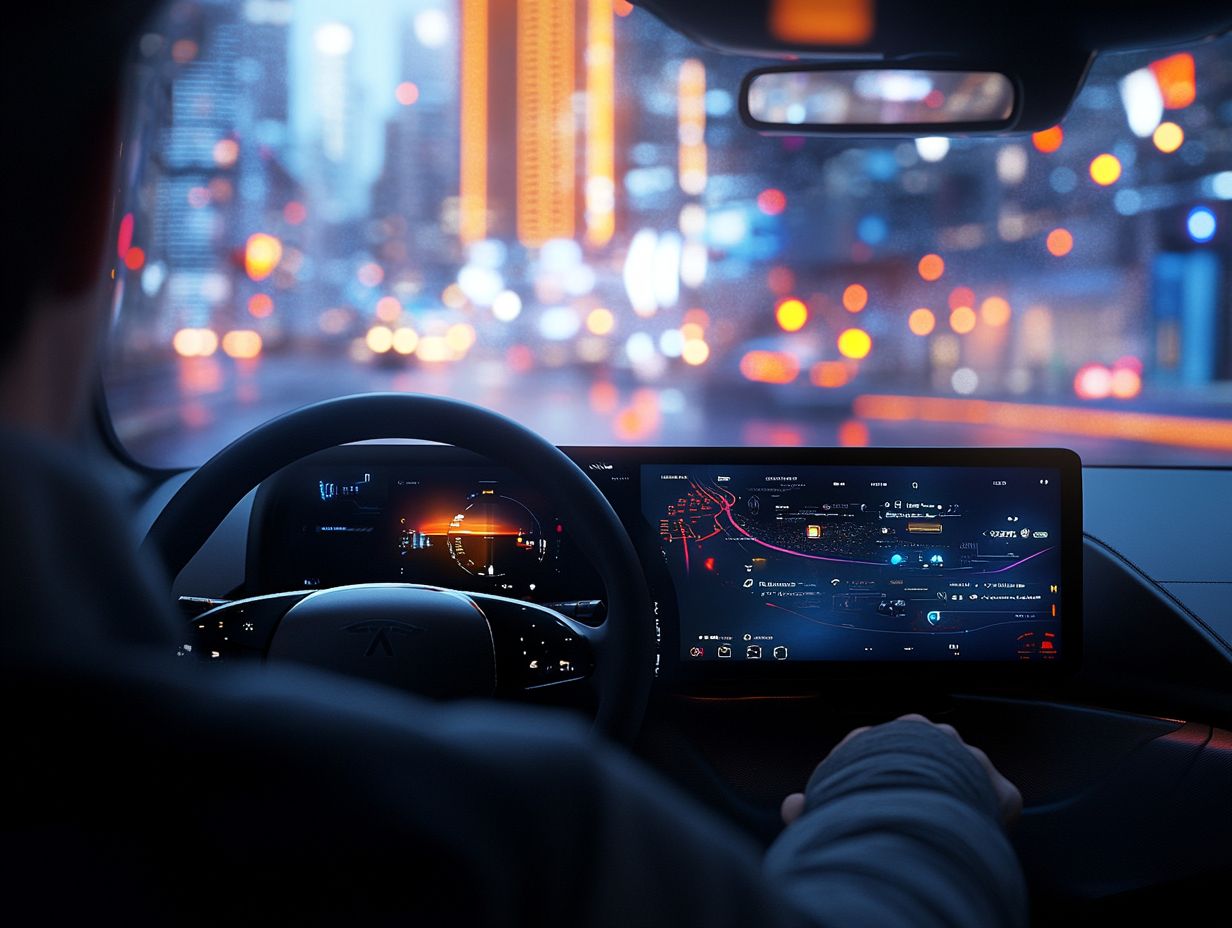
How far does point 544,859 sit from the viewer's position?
0.62 meters

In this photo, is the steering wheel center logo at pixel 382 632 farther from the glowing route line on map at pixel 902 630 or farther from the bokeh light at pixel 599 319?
the bokeh light at pixel 599 319

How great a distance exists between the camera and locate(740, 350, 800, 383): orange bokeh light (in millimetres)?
15703

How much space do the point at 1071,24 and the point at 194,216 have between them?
2.49 meters

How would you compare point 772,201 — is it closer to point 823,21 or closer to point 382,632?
point 823,21

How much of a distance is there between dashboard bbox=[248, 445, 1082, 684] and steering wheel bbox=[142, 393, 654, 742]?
1.58ft

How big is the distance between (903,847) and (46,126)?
2.58ft

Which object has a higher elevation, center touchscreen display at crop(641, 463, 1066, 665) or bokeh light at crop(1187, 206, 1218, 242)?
bokeh light at crop(1187, 206, 1218, 242)

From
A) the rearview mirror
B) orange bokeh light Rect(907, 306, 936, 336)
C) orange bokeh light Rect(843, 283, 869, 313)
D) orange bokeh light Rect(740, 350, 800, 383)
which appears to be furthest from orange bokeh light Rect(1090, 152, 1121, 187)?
orange bokeh light Rect(740, 350, 800, 383)

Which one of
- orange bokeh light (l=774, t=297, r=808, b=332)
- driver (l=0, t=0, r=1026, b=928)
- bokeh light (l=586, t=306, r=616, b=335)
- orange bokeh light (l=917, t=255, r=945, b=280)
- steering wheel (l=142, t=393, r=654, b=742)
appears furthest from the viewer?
orange bokeh light (l=917, t=255, r=945, b=280)

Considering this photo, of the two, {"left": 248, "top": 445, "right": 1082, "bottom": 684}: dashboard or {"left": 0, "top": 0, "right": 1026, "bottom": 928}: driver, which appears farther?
{"left": 248, "top": 445, "right": 1082, "bottom": 684}: dashboard

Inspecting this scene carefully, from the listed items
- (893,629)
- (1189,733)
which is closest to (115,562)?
(893,629)

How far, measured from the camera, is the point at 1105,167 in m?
3.76

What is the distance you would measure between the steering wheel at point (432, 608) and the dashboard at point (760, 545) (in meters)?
0.48

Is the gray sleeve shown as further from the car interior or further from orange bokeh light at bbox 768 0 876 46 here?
orange bokeh light at bbox 768 0 876 46
